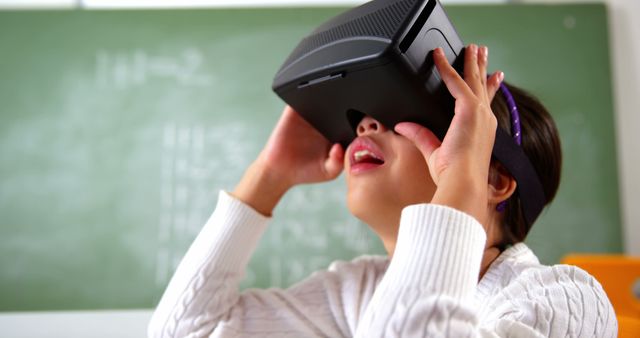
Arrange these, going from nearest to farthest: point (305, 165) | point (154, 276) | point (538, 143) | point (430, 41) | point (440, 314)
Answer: point (440, 314) < point (430, 41) < point (538, 143) < point (305, 165) < point (154, 276)

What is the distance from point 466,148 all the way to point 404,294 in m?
0.21

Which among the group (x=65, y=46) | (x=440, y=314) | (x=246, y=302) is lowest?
(x=246, y=302)

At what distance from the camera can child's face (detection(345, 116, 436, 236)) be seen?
897 millimetres

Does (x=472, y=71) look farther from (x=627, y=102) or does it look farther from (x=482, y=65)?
(x=627, y=102)

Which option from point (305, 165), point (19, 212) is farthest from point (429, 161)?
point (19, 212)

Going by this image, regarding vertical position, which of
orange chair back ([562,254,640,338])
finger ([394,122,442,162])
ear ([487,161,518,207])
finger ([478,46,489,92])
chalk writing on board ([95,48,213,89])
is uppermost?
chalk writing on board ([95,48,213,89])

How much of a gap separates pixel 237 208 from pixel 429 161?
0.45m

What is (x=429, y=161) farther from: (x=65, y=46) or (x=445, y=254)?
(x=65, y=46)

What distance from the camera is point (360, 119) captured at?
98 centimetres

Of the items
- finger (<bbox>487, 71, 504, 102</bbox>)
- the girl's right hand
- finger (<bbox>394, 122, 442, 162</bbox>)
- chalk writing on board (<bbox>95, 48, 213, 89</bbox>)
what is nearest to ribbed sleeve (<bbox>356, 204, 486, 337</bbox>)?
finger (<bbox>394, 122, 442, 162</bbox>)

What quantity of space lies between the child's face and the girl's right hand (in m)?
0.16

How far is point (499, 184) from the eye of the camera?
907 mm

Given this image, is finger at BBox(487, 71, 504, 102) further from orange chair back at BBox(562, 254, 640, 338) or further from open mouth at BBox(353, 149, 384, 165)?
orange chair back at BBox(562, 254, 640, 338)

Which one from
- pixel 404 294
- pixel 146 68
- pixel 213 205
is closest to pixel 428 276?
pixel 404 294
